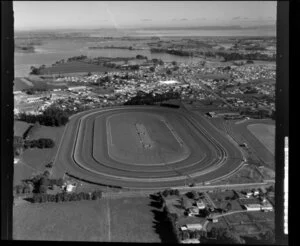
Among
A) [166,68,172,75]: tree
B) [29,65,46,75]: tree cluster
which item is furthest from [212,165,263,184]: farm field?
[29,65,46,75]: tree cluster

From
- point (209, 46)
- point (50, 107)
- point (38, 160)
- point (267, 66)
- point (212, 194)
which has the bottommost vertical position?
point (212, 194)

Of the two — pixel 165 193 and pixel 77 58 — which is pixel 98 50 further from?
pixel 165 193

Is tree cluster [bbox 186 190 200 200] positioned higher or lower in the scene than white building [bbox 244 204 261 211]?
higher

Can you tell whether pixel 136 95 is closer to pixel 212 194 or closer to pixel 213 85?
pixel 213 85

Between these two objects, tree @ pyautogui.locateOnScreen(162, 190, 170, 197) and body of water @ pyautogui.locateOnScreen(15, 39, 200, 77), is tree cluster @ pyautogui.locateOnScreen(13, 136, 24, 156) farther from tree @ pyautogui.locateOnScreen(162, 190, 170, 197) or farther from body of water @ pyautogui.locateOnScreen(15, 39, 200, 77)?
tree @ pyautogui.locateOnScreen(162, 190, 170, 197)

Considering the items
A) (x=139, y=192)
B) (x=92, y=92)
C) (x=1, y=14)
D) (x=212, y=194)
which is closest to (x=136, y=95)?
(x=92, y=92)

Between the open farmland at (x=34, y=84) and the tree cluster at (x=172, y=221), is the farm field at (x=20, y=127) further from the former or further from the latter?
the tree cluster at (x=172, y=221)

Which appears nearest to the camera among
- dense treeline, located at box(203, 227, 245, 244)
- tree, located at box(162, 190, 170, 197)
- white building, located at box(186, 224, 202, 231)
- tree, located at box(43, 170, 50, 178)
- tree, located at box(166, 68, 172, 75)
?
dense treeline, located at box(203, 227, 245, 244)
